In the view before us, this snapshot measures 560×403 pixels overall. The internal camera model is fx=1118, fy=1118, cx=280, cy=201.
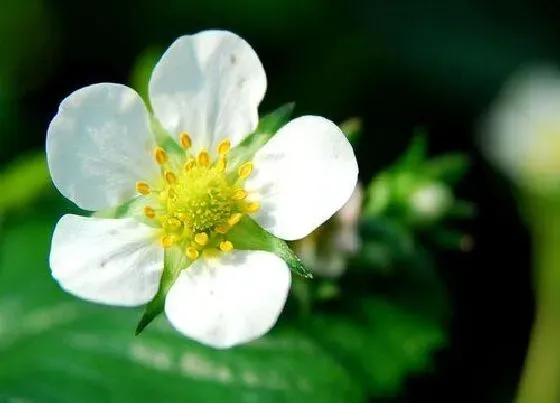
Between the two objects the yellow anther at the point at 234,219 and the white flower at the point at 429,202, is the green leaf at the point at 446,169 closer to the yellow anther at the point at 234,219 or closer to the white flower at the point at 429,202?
the white flower at the point at 429,202

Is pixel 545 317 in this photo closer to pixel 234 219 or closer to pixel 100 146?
pixel 234 219

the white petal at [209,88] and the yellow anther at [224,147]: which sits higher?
the white petal at [209,88]

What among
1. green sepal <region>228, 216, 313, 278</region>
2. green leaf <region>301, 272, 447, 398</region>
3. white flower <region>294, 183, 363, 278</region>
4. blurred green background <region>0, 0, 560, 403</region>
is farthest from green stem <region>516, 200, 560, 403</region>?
green sepal <region>228, 216, 313, 278</region>

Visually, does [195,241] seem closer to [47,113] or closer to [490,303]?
[47,113]

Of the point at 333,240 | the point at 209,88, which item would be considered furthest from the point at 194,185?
the point at 333,240

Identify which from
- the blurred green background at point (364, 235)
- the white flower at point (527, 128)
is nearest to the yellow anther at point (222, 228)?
the blurred green background at point (364, 235)
